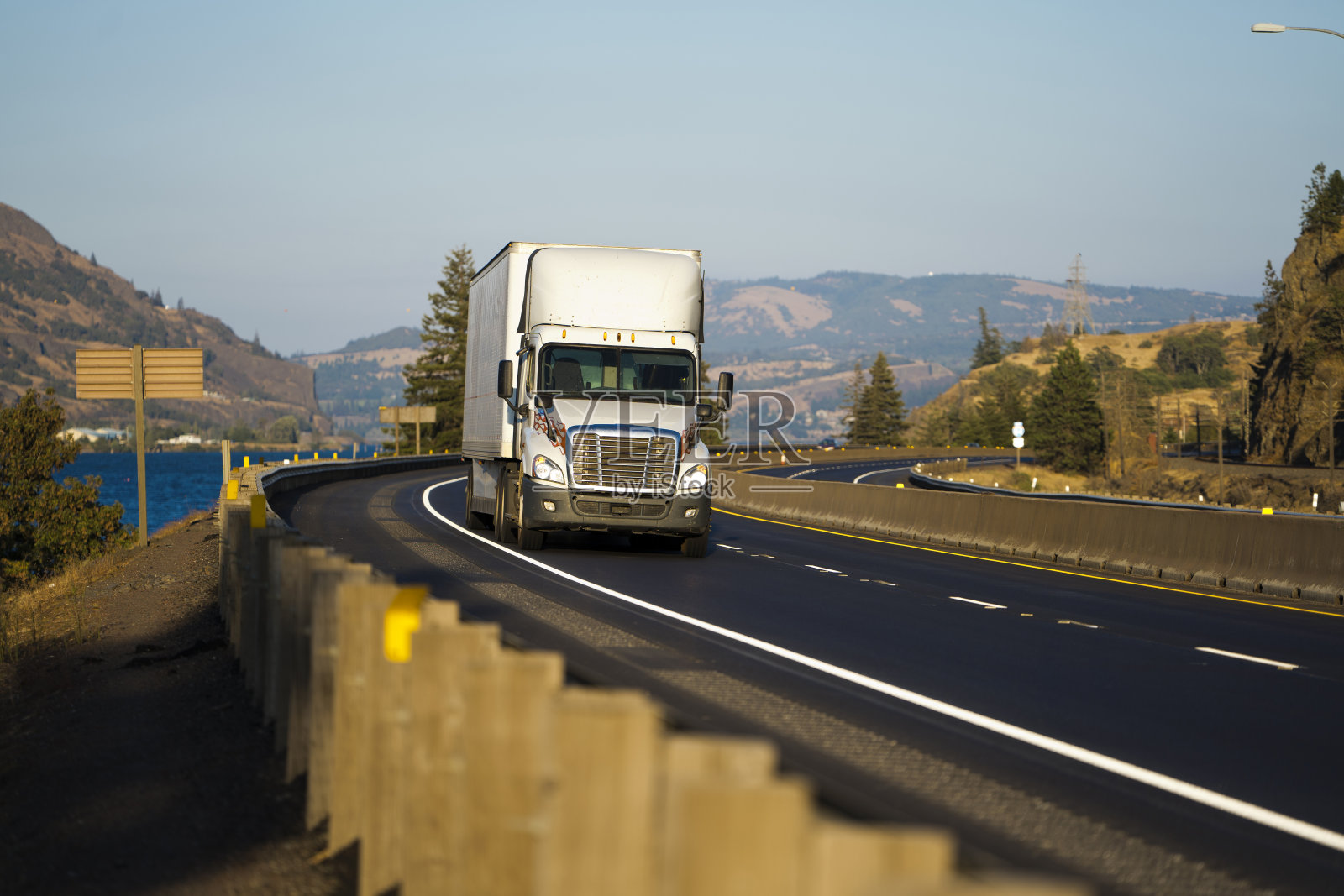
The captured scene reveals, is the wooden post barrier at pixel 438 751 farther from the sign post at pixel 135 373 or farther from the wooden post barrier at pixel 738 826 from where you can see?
the sign post at pixel 135 373

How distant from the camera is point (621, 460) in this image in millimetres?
19328

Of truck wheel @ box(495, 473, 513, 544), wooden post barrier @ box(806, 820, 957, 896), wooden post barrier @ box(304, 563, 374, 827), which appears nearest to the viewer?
wooden post barrier @ box(806, 820, 957, 896)

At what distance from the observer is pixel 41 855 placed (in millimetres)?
6258

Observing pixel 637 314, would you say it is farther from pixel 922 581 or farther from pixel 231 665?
pixel 231 665

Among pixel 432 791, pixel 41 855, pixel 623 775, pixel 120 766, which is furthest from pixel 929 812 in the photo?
pixel 120 766

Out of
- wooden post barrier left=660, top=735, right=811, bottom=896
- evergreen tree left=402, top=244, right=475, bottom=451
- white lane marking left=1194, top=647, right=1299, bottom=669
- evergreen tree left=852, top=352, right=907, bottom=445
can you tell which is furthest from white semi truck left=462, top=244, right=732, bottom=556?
evergreen tree left=852, top=352, right=907, bottom=445

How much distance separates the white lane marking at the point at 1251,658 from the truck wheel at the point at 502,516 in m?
11.9

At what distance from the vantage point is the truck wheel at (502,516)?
21439mm

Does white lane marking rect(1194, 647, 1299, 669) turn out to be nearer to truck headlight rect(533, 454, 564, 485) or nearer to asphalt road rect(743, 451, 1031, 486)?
truck headlight rect(533, 454, 564, 485)

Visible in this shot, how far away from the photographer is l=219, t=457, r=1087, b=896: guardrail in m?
2.50

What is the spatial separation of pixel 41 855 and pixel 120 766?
64.4 inches

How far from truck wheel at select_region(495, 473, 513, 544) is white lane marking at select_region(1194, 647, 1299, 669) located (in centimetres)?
1190

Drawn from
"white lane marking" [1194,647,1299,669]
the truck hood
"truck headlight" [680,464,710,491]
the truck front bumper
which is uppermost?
the truck hood

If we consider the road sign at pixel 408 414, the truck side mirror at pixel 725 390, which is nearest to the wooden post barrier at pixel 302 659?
the truck side mirror at pixel 725 390
